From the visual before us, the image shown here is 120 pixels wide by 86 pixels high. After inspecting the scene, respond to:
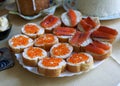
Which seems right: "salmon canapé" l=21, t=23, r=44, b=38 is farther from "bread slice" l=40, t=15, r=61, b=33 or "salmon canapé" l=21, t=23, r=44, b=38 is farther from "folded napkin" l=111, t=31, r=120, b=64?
"folded napkin" l=111, t=31, r=120, b=64

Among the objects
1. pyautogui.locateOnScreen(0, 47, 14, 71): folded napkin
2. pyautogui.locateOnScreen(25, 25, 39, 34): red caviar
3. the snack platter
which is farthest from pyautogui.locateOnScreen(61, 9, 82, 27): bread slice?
pyautogui.locateOnScreen(0, 47, 14, 71): folded napkin

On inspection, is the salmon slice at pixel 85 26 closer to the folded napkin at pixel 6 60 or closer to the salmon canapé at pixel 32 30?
the salmon canapé at pixel 32 30

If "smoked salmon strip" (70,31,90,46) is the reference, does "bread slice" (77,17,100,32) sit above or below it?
above

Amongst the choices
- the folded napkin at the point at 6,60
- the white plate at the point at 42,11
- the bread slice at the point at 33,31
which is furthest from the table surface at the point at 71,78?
the white plate at the point at 42,11

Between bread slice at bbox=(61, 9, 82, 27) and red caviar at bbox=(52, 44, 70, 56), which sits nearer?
red caviar at bbox=(52, 44, 70, 56)

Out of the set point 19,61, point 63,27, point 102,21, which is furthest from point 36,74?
point 102,21

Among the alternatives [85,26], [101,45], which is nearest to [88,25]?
[85,26]

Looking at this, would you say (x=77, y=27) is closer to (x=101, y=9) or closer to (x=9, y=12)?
(x=101, y=9)
